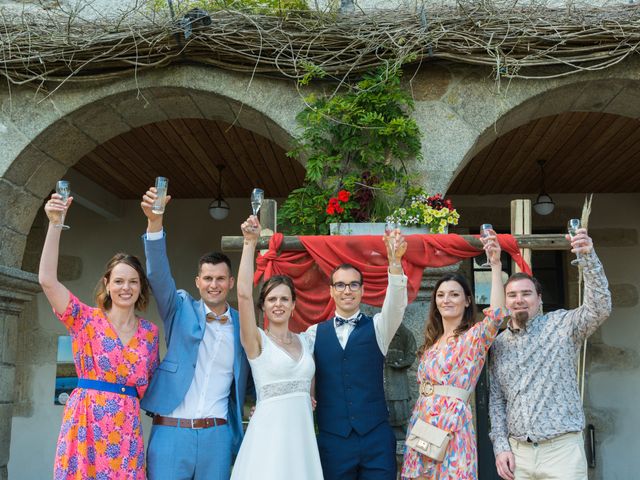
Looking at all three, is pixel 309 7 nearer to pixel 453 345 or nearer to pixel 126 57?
pixel 126 57

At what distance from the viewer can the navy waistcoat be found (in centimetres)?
288

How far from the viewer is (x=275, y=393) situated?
9.33ft

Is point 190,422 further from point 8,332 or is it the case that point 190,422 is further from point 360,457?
point 8,332

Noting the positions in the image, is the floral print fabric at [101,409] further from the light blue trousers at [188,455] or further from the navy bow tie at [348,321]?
the navy bow tie at [348,321]

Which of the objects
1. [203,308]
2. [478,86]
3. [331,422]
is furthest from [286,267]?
[478,86]

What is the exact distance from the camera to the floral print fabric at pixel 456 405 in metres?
2.79

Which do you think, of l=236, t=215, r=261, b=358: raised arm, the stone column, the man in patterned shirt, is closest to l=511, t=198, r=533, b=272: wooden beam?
the man in patterned shirt

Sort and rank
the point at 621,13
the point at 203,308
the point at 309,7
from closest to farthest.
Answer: the point at 203,308 < the point at 621,13 < the point at 309,7

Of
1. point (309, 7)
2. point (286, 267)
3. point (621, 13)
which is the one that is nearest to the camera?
point (286, 267)

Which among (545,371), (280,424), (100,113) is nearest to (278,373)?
(280,424)

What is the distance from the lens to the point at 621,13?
418cm

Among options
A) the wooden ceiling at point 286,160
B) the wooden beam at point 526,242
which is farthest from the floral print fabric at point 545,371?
the wooden ceiling at point 286,160

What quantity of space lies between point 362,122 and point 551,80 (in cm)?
118

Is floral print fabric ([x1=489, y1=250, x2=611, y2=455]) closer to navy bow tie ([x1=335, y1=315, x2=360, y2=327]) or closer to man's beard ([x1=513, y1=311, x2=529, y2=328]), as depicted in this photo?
man's beard ([x1=513, y1=311, x2=529, y2=328])
